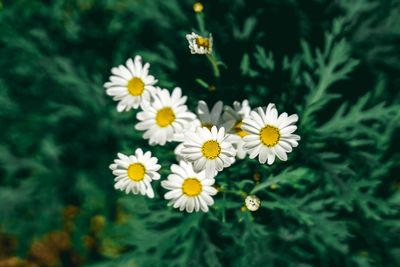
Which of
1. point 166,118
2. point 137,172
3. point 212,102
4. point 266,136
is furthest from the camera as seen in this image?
point 212,102

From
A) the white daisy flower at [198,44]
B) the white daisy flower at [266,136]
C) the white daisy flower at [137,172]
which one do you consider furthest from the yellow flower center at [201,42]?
the white daisy flower at [137,172]

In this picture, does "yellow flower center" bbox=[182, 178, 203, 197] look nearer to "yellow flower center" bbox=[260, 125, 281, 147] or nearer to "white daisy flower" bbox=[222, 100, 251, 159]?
"white daisy flower" bbox=[222, 100, 251, 159]

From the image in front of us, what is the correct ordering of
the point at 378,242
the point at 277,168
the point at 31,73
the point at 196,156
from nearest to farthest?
1. the point at 196,156
2. the point at 277,168
3. the point at 378,242
4. the point at 31,73

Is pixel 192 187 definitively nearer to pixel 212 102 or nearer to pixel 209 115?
pixel 209 115

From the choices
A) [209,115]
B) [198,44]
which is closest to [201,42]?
[198,44]

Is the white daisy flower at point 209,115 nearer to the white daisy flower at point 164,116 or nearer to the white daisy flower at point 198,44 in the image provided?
the white daisy flower at point 164,116

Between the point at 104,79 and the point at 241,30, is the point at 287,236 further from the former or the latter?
the point at 104,79

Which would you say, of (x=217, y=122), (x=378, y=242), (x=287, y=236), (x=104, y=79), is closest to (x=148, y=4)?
(x=104, y=79)
